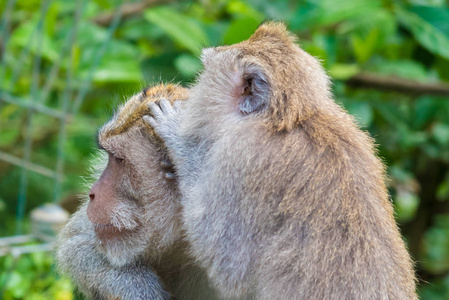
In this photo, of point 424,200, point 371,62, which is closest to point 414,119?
point 371,62

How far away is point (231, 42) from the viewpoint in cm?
345

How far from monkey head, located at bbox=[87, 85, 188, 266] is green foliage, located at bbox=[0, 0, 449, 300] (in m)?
1.47

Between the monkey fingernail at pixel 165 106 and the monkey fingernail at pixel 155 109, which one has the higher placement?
the monkey fingernail at pixel 165 106

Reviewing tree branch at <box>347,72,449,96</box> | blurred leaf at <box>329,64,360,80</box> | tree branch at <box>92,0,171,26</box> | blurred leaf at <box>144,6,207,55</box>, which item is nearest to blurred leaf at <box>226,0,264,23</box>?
tree branch at <box>92,0,171,26</box>

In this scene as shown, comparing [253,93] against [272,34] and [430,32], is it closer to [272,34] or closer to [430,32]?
[272,34]

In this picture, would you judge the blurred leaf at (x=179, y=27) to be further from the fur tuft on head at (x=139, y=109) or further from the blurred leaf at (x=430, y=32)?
the fur tuft on head at (x=139, y=109)

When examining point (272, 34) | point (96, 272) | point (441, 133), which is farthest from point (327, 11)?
point (96, 272)

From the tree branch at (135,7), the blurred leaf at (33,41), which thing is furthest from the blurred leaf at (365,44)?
the blurred leaf at (33,41)

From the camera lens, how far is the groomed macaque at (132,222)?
6.12ft

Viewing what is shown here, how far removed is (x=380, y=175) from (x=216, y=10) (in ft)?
11.7

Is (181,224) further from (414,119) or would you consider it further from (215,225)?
(414,119)

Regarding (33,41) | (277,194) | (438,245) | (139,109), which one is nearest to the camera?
(277,194)

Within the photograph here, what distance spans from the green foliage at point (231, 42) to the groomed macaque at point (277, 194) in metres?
1.65

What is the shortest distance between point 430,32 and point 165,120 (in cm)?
256
